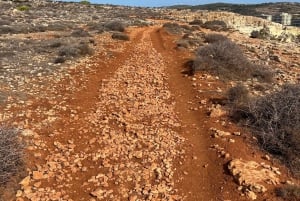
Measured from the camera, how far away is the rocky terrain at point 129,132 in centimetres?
693

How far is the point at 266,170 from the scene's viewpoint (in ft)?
23.8

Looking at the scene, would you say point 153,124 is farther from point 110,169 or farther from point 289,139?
point 289,139

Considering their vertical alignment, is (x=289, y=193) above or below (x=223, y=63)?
below

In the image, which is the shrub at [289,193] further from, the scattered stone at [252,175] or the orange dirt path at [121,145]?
the orange dirt path at [121,145]

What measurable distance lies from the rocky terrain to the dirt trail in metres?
0.02

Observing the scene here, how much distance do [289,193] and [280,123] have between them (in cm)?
192

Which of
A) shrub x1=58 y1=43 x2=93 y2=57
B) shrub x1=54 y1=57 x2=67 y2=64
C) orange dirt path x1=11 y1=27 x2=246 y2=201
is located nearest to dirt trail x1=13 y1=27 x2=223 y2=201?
orange dirt path x1=11 y1=27 x2=246 y2=201

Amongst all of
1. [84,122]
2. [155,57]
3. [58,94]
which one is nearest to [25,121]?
[84,122]

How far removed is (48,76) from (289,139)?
8.37 meters

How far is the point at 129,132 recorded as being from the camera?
912cm

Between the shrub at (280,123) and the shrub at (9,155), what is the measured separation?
453 cm

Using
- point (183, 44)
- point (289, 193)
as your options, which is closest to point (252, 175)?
→ point (289, 193)

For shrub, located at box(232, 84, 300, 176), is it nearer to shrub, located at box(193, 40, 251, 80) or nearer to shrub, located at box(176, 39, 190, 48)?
shrub, located at box(193, 40, 251, 80)

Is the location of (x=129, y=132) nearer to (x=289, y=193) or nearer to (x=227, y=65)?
(x=289, y=193)
